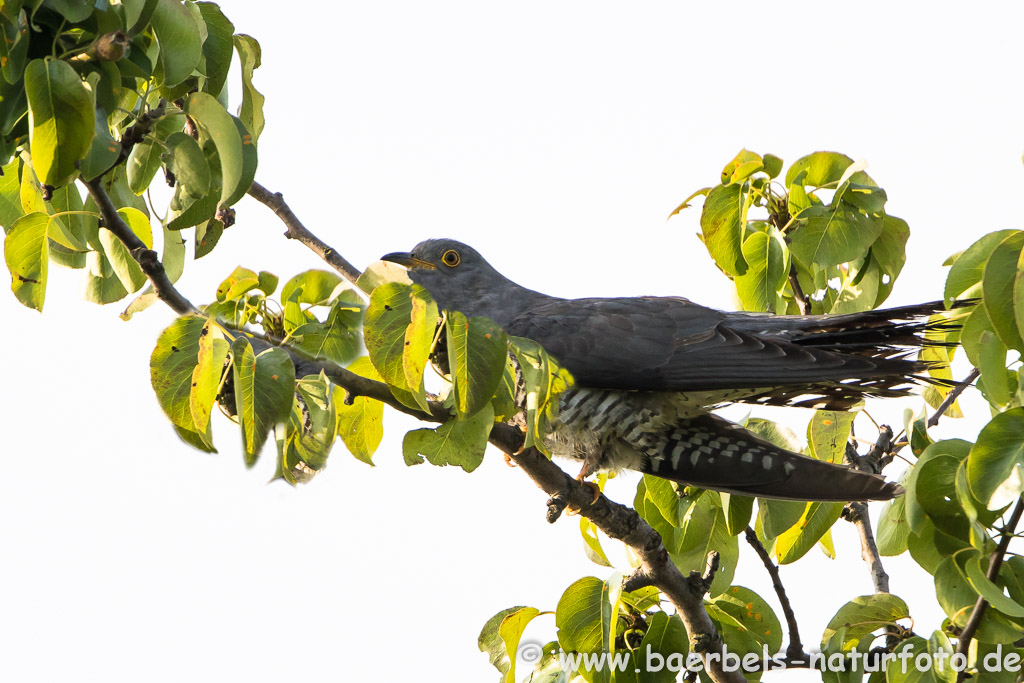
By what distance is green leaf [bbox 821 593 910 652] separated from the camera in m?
3.13

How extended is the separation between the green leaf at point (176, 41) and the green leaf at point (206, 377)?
0.60 m

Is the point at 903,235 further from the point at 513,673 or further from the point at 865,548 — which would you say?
the point at 513,673

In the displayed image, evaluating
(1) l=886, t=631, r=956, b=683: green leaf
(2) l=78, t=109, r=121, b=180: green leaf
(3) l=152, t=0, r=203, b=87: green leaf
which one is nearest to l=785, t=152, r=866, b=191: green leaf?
(1) l=886, t=631, r=956, b=683: green leaf

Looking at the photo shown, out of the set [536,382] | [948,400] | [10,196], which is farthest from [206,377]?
[948,400]

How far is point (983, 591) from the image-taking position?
2648mm

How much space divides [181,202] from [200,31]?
0.38 m

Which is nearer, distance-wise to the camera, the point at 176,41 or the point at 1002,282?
the point at 176,41

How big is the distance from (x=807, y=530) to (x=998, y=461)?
1.10m

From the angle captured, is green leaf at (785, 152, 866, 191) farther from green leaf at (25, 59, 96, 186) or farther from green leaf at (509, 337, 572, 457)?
green leaf at (25, 59, 96, 186)

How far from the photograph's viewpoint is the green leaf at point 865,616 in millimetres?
3133

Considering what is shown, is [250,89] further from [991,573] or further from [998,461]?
[991,573]

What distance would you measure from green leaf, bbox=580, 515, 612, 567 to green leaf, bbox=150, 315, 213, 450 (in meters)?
1.83

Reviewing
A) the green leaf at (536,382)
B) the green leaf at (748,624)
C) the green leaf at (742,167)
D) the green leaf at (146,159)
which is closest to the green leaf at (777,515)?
the green leaf at (748,624)

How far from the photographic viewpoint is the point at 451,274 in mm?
4559
